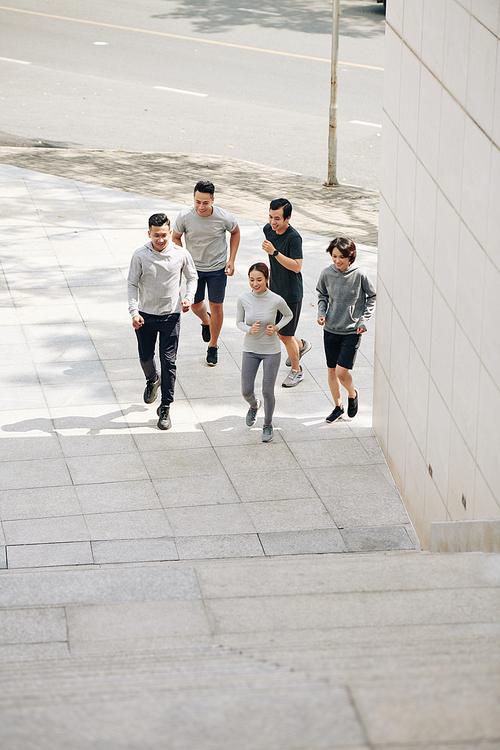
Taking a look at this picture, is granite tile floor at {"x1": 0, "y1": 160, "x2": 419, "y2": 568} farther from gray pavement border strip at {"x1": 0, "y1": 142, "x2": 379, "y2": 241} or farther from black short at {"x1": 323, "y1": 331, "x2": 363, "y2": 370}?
gray pavement border strip at {"x1": 0, "y1": 142, "x2": 379, "y2": 241}

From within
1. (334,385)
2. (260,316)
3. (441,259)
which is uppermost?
(441,259)

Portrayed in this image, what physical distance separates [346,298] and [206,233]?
71.6 inches

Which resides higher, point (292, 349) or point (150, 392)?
point (292, 349)

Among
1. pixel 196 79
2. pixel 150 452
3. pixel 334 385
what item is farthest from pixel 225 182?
pixel 150 452

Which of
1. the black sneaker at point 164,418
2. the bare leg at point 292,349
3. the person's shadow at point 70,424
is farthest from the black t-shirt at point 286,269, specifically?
the person's shadow at point 70,424

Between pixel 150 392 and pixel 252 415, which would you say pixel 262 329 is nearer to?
pixel 252 415

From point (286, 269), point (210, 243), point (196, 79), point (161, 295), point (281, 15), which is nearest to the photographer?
point (161, 295)

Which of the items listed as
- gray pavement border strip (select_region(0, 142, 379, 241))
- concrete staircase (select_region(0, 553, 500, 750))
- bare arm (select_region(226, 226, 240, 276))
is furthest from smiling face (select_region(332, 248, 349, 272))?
gray pavement border strip (select_region(0, 142, 379, 241))

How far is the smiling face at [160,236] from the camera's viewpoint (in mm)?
7703

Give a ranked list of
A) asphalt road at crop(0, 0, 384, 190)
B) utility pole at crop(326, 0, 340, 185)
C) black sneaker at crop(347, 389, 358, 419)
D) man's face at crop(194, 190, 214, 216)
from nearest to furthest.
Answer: black sneaker at crop(347, 389, 358, 419)
man's face at crop(194, 190, 214, 216)
utility pole at crop(326, 0, 340, 185)
asphalt road at crop(0, 0, 384, 190)

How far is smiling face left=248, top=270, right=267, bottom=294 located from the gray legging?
0.55 metres

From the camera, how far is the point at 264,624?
4.09 metres

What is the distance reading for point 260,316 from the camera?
25.0 feet

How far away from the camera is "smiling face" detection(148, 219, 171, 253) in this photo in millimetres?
7703
